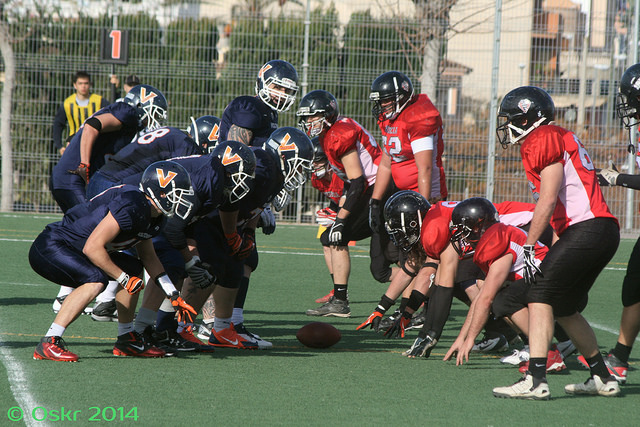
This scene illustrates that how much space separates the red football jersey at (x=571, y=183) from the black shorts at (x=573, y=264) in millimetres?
60

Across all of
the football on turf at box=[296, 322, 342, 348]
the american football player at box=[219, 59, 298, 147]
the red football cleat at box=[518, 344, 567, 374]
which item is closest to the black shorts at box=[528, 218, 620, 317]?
the red football cleat at box=[518, 344, 567, 374]

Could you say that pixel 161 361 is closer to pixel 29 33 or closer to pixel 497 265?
pixel 497 265

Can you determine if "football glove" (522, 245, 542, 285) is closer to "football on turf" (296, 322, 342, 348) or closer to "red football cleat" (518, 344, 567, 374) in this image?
"red football cleat" (518, 344, 567, 374)

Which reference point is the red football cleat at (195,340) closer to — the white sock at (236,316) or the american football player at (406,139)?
the white sock at (236,316)

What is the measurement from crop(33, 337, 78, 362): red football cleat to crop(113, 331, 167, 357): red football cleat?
362mm

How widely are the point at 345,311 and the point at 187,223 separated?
2.58 metres

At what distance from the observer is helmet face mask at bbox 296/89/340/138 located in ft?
25.0

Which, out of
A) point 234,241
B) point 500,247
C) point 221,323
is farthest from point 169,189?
point 500,247

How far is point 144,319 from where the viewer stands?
5777 millimetres

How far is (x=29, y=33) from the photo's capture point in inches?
561

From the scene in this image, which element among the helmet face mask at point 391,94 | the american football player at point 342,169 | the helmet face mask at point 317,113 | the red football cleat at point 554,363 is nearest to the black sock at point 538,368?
the red football cleat at point 554,363

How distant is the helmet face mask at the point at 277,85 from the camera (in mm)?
6980

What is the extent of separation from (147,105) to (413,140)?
2245 mm

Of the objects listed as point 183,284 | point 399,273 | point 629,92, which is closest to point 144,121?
point 183,284
